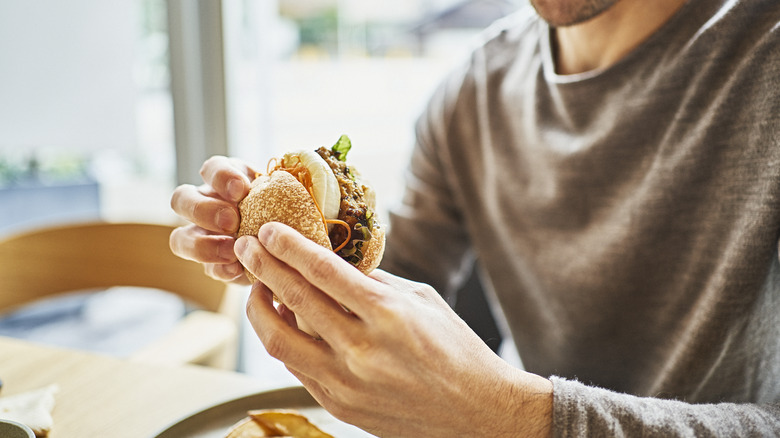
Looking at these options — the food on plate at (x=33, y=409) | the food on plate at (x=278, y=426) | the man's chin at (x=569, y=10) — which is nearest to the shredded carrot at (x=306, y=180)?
the food on plate at (x=278, y=426)

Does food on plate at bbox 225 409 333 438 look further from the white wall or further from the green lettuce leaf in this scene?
the white wall

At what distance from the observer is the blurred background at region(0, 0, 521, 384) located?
2.25 metres

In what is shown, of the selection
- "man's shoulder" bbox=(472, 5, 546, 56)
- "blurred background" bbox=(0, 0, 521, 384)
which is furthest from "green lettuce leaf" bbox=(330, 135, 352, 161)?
"blurred background" bbox=(0, 0, 521, 384)

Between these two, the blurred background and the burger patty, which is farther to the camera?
the blurred background

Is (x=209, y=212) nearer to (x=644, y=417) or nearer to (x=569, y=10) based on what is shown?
(x=644, y=417)

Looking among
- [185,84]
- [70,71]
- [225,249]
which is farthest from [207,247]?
[70,71]

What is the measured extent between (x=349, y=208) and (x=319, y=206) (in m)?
0.05

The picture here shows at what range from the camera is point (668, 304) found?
3.61 ft

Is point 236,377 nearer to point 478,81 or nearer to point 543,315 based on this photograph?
point 543,315

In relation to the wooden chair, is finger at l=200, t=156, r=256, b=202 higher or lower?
higher

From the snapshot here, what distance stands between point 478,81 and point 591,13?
0.39 metres

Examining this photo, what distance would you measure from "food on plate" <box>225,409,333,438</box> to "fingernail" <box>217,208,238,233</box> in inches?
10.0

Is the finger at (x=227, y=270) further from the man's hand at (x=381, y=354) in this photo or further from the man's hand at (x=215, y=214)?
the man's hand at (x=381, y=354)

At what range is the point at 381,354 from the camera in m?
0.58
